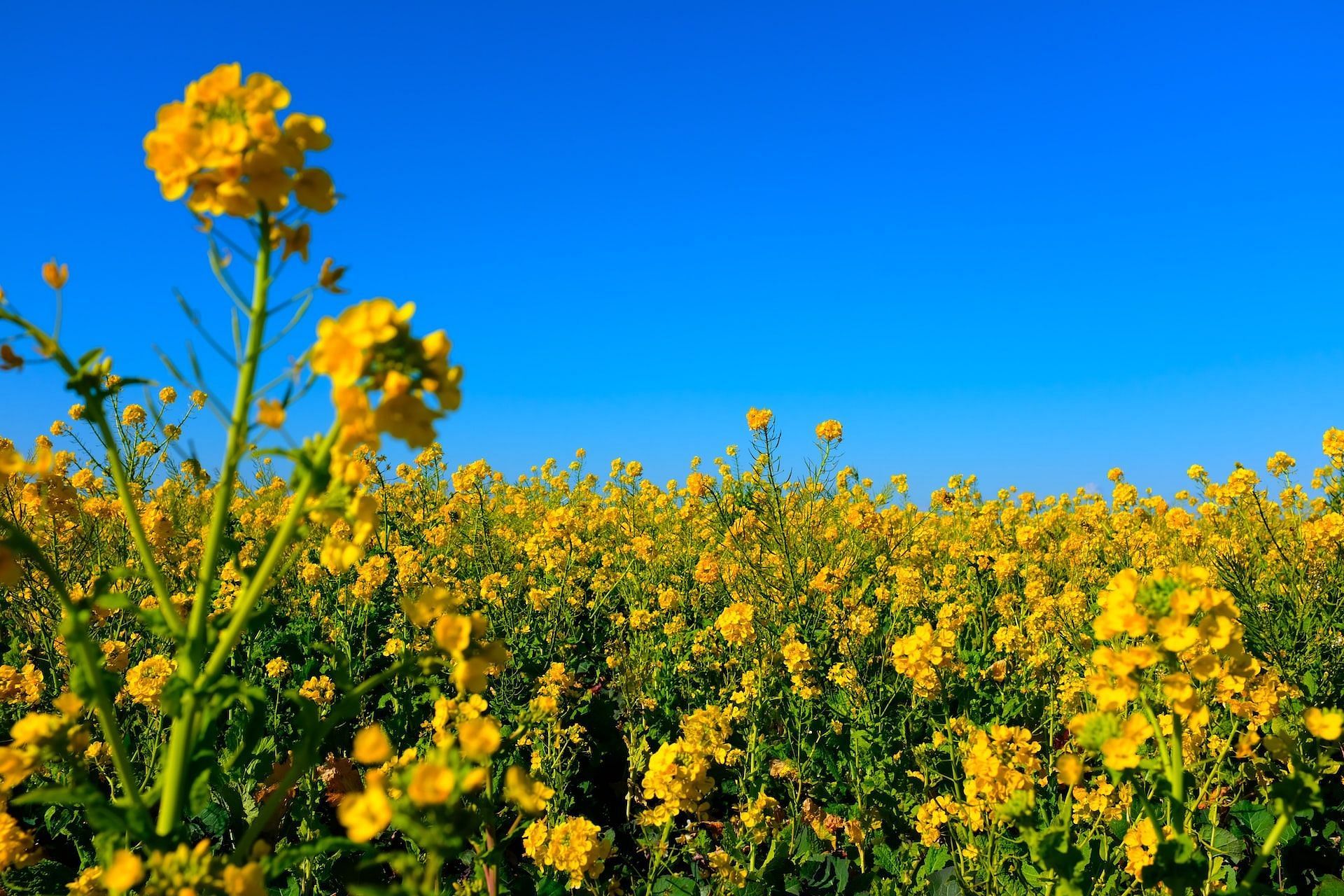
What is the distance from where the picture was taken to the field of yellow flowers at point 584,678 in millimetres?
1119

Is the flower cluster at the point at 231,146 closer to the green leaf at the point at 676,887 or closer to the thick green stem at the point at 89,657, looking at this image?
the thick green stem at the point at 89,657

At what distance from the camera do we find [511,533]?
8.33 meters

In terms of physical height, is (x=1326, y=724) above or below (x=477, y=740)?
below

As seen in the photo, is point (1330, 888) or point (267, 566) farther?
point (1330, 888)

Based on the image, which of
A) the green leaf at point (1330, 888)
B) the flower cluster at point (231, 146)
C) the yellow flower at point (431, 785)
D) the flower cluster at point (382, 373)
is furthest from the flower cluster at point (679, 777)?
the green leaf at point (1330, 888)

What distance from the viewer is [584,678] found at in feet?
16.9

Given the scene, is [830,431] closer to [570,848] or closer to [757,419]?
[757,419]

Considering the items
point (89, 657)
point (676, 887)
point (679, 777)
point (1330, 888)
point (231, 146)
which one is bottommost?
point (1330, 888)

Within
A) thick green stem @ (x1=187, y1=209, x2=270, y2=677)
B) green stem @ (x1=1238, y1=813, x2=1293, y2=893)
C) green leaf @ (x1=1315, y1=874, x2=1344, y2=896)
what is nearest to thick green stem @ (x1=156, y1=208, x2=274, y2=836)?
thick green stem @ (x1=187, y1=209, x2=270, y2=677)

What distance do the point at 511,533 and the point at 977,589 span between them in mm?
4672

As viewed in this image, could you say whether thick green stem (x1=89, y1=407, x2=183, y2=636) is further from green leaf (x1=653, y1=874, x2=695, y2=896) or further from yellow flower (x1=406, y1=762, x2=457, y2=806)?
green leaf (x1=653, y1=874, x2=695, y2=896)

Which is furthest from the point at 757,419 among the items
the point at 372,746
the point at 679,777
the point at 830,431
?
the point at 372,746

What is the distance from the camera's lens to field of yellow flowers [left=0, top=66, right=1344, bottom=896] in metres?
1.12

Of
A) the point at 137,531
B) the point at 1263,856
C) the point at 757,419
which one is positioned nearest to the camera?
the point at 137,531
